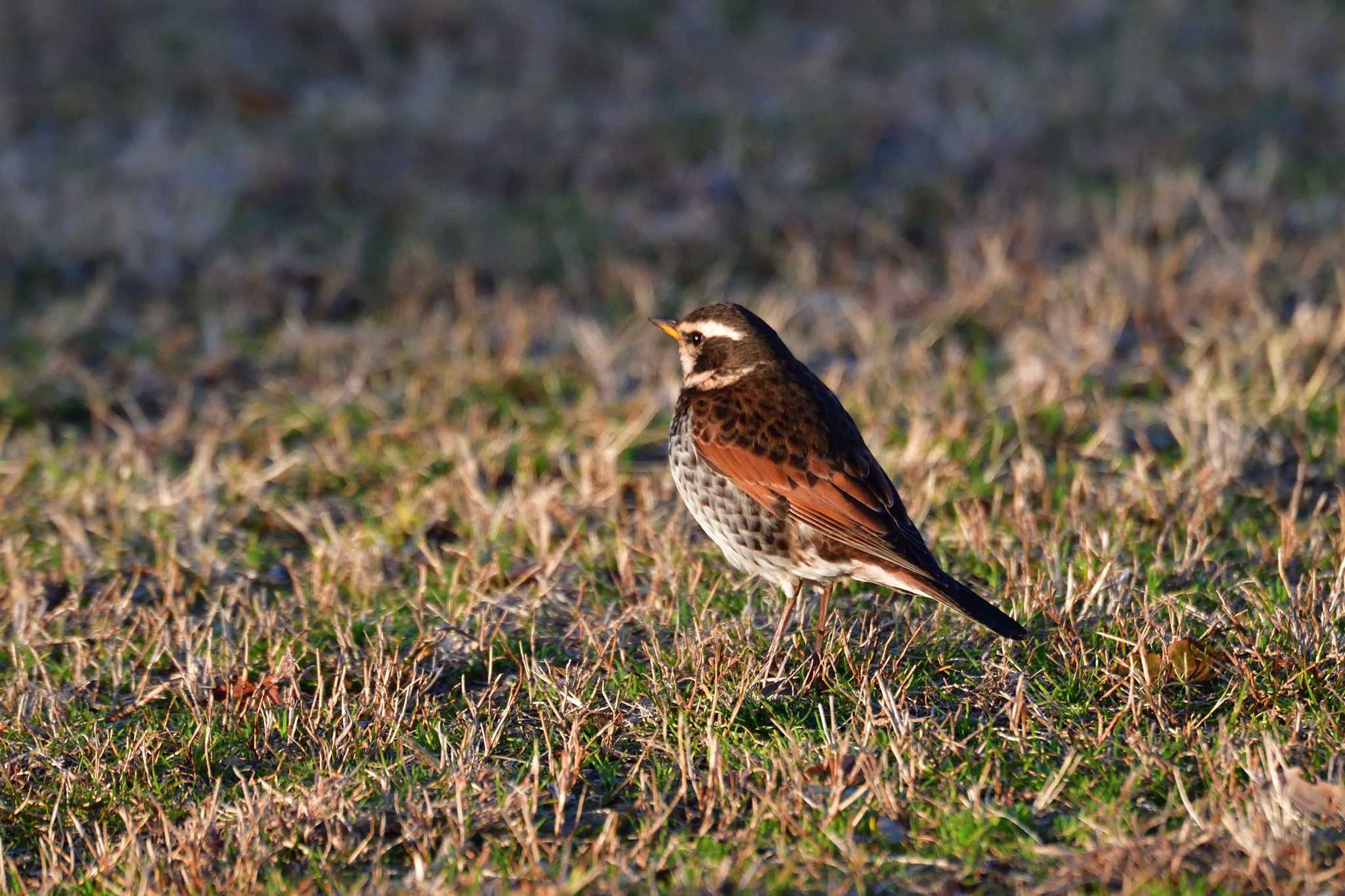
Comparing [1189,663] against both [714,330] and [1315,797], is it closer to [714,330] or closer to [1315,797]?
[1315,797]

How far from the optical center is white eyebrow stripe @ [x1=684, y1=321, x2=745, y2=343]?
5723 mm

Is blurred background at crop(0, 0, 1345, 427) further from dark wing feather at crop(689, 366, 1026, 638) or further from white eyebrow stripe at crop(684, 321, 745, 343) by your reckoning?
dark wing feather at crop(689, 366, 1026, 638)

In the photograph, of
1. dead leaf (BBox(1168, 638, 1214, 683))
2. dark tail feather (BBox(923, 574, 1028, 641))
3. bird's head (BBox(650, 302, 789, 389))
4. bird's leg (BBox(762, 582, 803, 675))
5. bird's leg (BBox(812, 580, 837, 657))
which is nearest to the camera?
dark tail feather (BBox(923, 574, 1028, 641))

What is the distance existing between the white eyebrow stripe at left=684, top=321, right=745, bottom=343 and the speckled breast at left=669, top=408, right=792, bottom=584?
1.26 feet

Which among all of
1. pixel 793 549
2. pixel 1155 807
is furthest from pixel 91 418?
pixel 1155 807

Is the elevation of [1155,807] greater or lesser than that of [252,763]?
greater

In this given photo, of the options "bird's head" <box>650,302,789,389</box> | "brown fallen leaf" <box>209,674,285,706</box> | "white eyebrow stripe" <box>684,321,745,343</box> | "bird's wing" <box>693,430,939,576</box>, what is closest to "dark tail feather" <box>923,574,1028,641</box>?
"bird's wing" <box>693,430,939,576</box>

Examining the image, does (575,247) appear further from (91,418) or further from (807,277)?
(91,418)

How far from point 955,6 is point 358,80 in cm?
523

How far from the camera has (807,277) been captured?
9.47 m

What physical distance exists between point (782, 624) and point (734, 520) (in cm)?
37

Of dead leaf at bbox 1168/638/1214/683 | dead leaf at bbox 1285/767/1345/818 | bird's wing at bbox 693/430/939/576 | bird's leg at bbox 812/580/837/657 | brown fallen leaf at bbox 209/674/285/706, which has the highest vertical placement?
bird's wing at bbox 693/430/939/576

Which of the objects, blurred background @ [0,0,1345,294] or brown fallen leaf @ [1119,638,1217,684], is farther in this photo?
blurred background @ [0,0,1345,294]

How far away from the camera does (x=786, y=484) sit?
5273 mm
